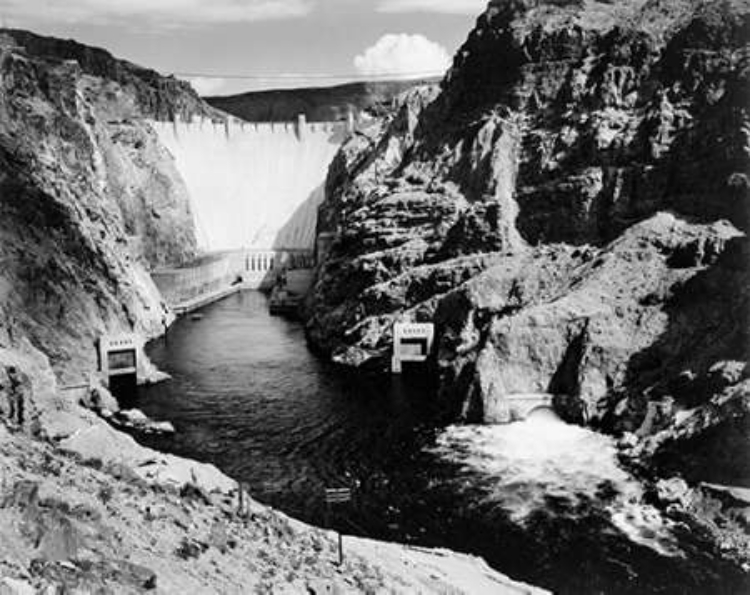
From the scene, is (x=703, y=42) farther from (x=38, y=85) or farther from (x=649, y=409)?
(x=38, y=85)

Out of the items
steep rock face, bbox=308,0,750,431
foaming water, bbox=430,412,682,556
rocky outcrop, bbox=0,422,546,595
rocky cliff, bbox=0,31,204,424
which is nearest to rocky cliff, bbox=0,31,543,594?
rocky outcrop, bbox=0,422,546,595

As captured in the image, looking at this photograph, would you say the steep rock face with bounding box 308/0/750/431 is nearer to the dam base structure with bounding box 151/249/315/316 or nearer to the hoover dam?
the hoover dam

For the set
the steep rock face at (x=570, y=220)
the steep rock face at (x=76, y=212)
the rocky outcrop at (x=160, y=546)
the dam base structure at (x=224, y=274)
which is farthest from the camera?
the dam base structure at (x=224, y=274)

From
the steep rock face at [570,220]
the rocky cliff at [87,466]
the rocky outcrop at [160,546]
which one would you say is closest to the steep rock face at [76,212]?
the rocky cliff at [87,466]

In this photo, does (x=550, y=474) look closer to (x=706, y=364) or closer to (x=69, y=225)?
(x=706, y=364)

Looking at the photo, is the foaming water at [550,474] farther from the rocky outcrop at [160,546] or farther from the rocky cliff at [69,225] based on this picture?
the rocky cliff at [69,225]

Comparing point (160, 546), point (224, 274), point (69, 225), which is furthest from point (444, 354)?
point (224, 274)

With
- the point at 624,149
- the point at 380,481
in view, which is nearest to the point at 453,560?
Answer: the point at 380,481
